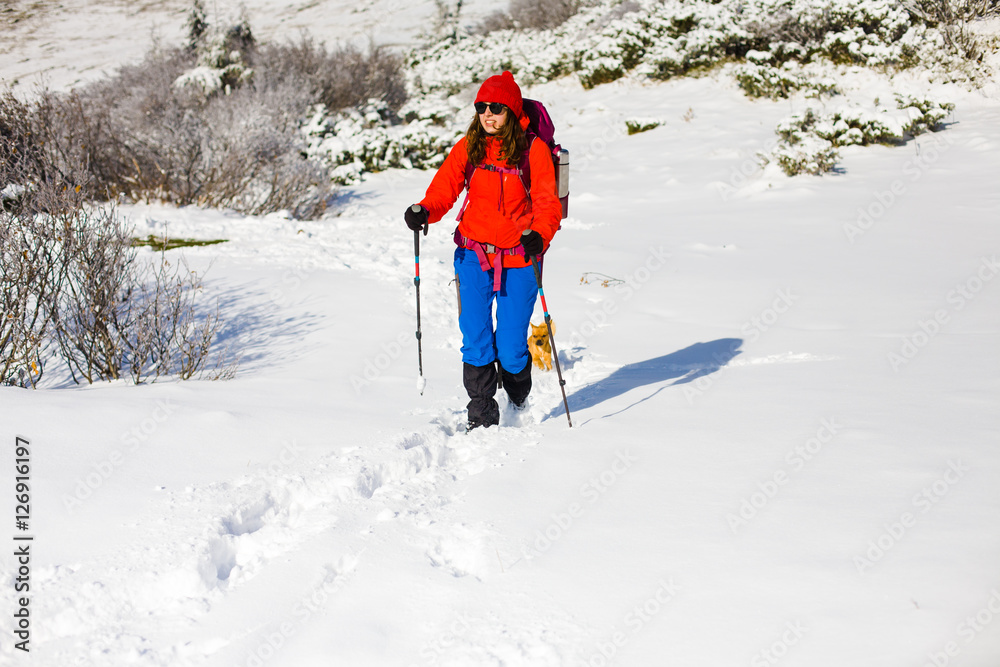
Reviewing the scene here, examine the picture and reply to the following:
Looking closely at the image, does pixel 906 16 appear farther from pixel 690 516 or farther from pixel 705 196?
pixel 690 516

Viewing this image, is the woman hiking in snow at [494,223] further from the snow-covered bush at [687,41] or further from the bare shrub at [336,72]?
the bare shrub at [336,72]

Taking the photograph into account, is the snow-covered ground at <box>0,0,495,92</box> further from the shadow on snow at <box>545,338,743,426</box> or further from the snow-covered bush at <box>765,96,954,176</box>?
the shadow on snow at <box>545,338,743,426</box>

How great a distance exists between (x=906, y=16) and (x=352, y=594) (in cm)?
1390

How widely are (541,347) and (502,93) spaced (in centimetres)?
182

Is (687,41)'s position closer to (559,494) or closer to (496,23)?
(496,23)

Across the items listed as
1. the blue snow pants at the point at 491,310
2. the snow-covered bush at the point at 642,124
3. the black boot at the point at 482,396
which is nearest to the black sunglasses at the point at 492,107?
the blue snow pants at the point at 491,310

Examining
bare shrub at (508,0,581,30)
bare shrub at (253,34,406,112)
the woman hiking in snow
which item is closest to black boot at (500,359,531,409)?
the woman hiking in snow

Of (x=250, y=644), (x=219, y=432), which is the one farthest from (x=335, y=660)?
(x=219, y=432)

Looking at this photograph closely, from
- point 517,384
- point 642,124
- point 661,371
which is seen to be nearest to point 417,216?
point 517,384

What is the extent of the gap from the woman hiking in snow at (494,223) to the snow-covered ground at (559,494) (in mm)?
406

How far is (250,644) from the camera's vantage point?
6.12 ft

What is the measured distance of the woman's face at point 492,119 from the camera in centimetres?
326

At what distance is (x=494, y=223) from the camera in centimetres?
342

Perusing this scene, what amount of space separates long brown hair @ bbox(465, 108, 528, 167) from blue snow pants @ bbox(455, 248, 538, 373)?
0.48 meters
